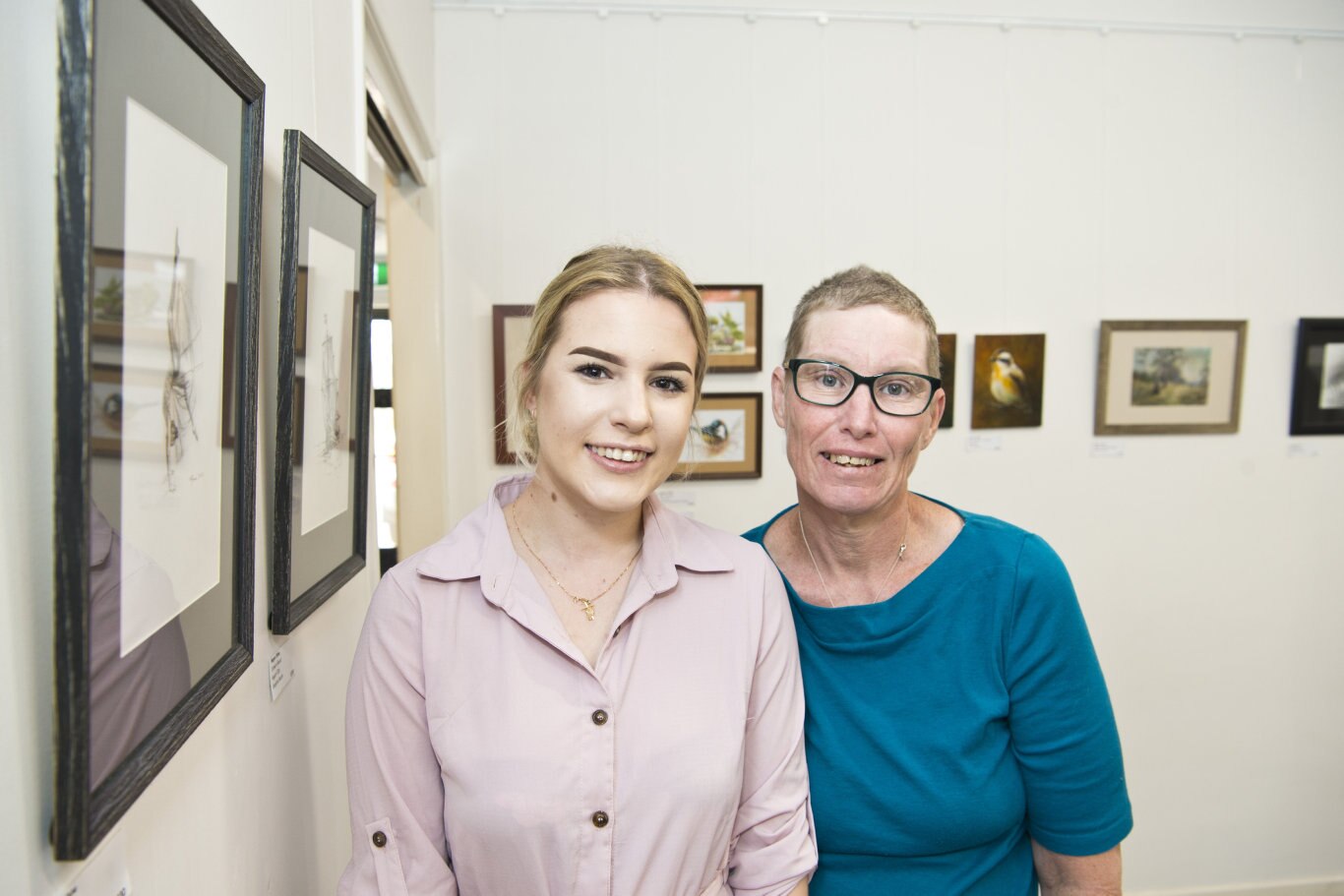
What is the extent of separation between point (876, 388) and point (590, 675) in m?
0.69

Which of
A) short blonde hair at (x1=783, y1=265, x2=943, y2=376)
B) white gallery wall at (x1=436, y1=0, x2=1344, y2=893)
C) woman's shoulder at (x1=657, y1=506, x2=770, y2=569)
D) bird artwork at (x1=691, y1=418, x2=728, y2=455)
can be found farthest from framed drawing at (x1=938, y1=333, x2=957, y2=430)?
woman's shoulder at (x1=657, y1=506, x2=770, y2=569)

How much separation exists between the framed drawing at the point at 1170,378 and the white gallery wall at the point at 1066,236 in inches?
2.6

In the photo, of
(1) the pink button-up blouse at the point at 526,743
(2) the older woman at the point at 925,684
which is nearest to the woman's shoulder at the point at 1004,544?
(2) the older woman at the point at 925,684

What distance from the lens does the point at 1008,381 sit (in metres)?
3.22

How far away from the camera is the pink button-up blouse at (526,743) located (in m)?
1.12

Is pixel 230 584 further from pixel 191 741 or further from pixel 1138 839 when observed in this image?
pixel 1138 839

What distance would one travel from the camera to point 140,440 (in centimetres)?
65

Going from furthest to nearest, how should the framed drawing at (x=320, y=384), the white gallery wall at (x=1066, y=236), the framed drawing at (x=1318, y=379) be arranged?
the framed drawing at (x=1318, y=379), the white gallery wall at (x=1066, y=236), the framed drawing at (x=320, y=384)

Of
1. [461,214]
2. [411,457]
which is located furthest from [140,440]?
[461,214]

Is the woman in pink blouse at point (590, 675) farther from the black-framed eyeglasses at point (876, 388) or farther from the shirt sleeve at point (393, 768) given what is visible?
the black-framed eyeglasses at point (876, 388)

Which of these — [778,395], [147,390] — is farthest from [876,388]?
[147,390]

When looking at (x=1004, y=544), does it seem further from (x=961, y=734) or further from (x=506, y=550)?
(x=506, y=550)

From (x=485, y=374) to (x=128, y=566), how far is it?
2.48 meters

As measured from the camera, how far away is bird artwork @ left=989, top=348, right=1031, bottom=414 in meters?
3.20
